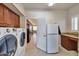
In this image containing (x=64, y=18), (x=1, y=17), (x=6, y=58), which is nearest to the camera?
(x=6, y=58)

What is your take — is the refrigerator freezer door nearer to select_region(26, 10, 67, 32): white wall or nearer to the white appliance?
the white appliance

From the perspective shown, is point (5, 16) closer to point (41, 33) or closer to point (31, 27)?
point (31, 27)

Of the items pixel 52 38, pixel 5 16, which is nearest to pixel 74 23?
pixel 52 38

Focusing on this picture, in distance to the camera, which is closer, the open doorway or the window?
the window

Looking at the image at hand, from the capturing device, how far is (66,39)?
386 cm

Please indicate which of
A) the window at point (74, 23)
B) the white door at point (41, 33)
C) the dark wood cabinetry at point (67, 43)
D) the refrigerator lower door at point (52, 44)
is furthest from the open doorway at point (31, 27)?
the window at point (74, 23)

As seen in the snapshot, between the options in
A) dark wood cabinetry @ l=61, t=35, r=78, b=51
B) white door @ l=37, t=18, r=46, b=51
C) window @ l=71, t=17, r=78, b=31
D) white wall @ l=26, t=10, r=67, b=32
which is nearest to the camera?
white wall @ l=26, t=10, r=67, b=32

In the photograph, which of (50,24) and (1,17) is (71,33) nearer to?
(50,24)

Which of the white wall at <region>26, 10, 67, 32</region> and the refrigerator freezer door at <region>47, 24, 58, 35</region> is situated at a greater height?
the white wall at <region>26, 10, 67, 32</region>

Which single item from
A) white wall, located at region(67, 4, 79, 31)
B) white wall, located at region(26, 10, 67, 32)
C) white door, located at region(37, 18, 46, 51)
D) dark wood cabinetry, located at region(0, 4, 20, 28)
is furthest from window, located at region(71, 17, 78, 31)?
dark wood cabinetry, located at region(0, 4, 20, 28)

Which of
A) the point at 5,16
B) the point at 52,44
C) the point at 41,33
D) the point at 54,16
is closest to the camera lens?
the point at 5,16

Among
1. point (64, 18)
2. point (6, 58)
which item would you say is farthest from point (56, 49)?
point (6, 58)

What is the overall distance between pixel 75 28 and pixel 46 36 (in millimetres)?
986

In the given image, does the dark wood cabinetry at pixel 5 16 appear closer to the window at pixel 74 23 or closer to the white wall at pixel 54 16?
the white wall at pixel 54 16
